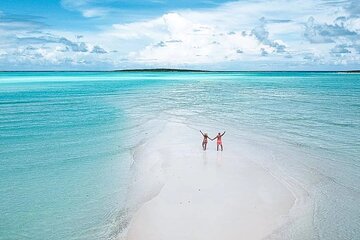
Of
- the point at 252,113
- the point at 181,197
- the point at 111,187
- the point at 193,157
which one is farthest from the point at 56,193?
the point at 252,113

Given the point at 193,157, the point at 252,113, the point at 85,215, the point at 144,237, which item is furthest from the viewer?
the point at 252,113

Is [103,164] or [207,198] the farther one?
[103,164]

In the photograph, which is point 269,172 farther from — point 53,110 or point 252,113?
point 53,110

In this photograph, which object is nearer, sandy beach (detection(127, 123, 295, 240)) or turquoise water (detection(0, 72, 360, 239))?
sandy beach (detection(127, 123, 295, 240))

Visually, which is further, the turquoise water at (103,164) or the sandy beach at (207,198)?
the turquoise water at (103,164)

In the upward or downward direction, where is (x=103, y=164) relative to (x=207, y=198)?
downward

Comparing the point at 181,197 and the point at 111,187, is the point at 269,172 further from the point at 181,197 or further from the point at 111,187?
the point at 111,187

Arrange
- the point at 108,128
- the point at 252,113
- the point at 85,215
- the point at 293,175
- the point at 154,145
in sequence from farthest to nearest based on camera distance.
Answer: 1. the point at 252,113
2. the point at 108,128
3. the point at 154,145
4. the point at 293,175
5. the point at 85,215

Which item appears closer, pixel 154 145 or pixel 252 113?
pixel 154 145
